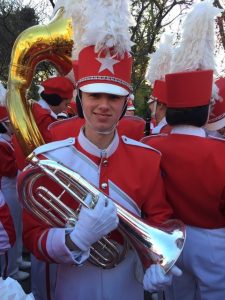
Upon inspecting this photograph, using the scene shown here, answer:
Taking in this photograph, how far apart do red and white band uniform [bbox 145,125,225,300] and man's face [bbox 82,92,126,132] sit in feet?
1.70

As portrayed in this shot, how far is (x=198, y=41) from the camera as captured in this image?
2.71 meters

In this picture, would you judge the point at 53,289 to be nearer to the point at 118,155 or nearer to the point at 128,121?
the point at 118,155

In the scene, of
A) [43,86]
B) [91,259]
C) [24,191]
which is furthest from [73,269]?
[43,86]

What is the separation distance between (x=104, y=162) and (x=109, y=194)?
0.15m

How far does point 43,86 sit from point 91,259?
2963 mm

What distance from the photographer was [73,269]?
6.70 ft

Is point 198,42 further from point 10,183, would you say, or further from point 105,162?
point 10,183

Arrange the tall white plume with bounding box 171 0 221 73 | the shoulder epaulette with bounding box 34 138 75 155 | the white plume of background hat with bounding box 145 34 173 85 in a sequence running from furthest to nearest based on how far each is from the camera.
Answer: the white plume of background hat with bounding box 145 34 173 85, the tall white plume with bounding box 171 0 221 73, the shoulder epaulette with bounding box 34 138 75 155

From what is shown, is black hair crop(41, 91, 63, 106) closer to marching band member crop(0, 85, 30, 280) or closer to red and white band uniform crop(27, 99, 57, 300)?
marching band member crop(0, 85, 30, 280)

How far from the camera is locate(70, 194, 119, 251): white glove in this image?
175 centimetres

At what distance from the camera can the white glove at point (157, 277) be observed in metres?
1.78

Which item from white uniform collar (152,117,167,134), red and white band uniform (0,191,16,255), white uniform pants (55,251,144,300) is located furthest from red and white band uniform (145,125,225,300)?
white uniform collar (152,117,167,134)

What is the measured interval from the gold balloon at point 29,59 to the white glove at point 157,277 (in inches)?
35.7

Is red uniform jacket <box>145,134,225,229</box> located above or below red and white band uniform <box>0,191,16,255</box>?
above
